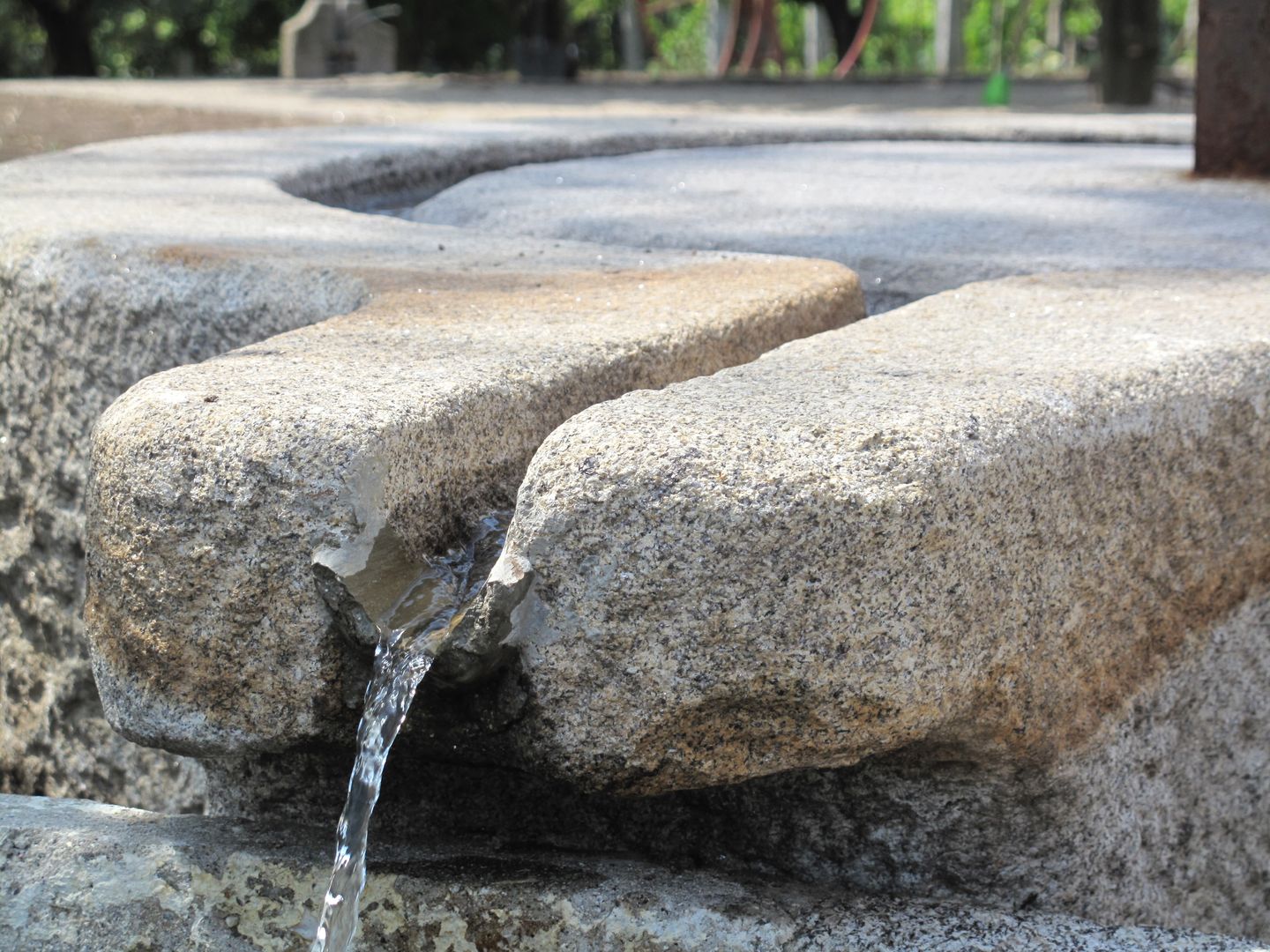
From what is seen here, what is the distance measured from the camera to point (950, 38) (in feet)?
45.5

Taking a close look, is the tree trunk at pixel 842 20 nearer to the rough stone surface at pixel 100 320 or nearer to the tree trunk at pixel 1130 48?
the tree trunk at pixel 1130 48

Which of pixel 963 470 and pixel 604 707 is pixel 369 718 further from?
pixel 963 470

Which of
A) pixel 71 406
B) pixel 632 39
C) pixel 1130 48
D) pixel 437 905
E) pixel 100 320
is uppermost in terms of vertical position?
pixel 632 39

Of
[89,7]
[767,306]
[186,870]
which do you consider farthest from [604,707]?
[89,7]

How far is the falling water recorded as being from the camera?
A: 4.11 feet

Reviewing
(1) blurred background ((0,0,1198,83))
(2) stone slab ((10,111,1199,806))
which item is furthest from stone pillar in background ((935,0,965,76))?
(2) stone slab ((10,111,1199,806))

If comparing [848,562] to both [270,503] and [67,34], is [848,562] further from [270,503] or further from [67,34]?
[67,34]

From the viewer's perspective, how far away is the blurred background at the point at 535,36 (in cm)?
1423

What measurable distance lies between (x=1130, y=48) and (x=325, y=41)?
744 centimetres

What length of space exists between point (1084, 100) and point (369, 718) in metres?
8.30

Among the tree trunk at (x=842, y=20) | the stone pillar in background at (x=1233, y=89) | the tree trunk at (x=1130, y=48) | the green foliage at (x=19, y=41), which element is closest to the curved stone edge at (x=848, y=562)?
the stone pillar in background at (x=1233, y=89)

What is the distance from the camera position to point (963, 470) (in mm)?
1201

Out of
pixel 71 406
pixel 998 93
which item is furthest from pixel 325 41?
pixel 71 406

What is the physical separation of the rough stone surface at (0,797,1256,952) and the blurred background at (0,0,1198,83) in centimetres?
1100
